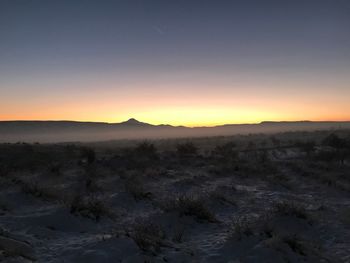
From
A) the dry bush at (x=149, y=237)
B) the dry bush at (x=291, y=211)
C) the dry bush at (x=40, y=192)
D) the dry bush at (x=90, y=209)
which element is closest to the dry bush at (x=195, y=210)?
the dry bush at (x=149, y=237)

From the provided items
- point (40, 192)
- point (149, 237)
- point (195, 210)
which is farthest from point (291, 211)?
point (40, 192)

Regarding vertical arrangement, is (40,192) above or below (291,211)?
above

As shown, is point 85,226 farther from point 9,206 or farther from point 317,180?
point 317,180

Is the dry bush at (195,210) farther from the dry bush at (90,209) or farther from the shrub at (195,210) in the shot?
the dry bush at (90,209)

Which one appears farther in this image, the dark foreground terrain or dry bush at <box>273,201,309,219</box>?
dry bush at <box>273,201,309,219</box>

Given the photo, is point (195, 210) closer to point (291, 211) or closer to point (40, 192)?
point (291, 211)

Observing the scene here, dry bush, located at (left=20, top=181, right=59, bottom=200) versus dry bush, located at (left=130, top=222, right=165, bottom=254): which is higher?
dry bush, located at (left=20, top=181, right=59, bottom=200)

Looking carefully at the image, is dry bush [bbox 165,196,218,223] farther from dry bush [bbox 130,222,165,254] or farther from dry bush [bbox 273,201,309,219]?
dry bush [bbox 273,201,309,219]

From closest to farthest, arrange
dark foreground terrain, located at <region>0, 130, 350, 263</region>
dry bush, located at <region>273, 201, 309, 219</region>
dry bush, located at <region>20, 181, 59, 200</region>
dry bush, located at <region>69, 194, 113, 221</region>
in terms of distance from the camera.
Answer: dark foreground terrain, located at <region>0, 130, 350, 263</region> < dry bush, located at <region>69, 194, 113, 221</region> < dry bush, located at <region>273, 201, 309, 219</region> < dry bush, located at <region>20, 181, 59, 200</region>

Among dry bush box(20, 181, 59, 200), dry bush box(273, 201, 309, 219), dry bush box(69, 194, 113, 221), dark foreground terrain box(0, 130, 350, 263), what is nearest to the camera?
dark foreground terrain box(0, 130, 350, 263)

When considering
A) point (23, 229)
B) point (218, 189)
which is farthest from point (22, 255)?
point (218, 189)

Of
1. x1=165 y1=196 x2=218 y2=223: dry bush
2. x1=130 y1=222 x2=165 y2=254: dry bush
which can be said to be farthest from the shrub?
x1=130 y1=222 x2=165 y2=254: dry bush

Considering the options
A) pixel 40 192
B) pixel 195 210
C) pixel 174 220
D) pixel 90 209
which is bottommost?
pixel 174 220

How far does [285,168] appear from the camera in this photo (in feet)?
72.6
